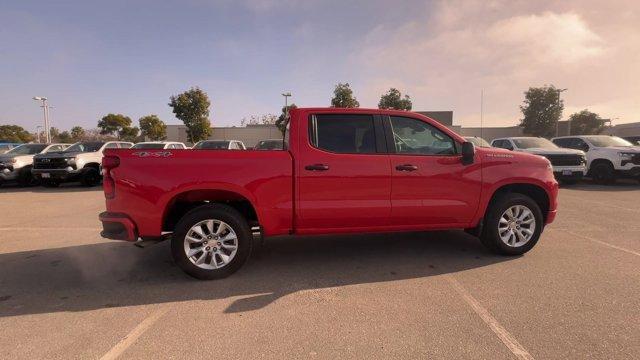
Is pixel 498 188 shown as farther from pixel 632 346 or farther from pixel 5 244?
pixel 5 244

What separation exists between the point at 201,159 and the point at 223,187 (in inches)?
15.2

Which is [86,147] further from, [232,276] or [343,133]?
[343,133]

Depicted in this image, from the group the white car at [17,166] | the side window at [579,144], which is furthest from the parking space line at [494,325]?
the white car at [17,166]

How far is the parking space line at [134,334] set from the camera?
8.71 feet

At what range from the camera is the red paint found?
12.9 feet

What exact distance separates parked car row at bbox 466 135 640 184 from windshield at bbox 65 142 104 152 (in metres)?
14.2

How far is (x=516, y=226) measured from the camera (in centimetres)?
477

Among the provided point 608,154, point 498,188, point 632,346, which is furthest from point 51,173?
point 608,154

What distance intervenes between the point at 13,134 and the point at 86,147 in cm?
7616

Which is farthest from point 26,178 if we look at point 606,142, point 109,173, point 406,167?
point 606,142

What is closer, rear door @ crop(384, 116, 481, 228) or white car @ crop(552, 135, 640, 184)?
rear door @ crop(384, 116, 481, 228)

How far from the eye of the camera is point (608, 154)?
1299 cm

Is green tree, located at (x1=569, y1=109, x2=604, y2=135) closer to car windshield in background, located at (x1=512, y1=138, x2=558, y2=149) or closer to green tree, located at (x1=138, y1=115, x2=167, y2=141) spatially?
car windshield in background, located at (x1=512, y1=138, x2=558, y2=149)

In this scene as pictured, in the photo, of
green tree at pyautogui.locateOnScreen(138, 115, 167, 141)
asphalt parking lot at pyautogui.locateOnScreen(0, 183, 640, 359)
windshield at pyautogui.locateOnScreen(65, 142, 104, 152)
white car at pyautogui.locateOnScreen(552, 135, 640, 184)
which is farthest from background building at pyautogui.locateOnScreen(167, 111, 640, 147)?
asphalt parking lot at pyautogui.locateOnScreen(0, 183, 640, 359)
